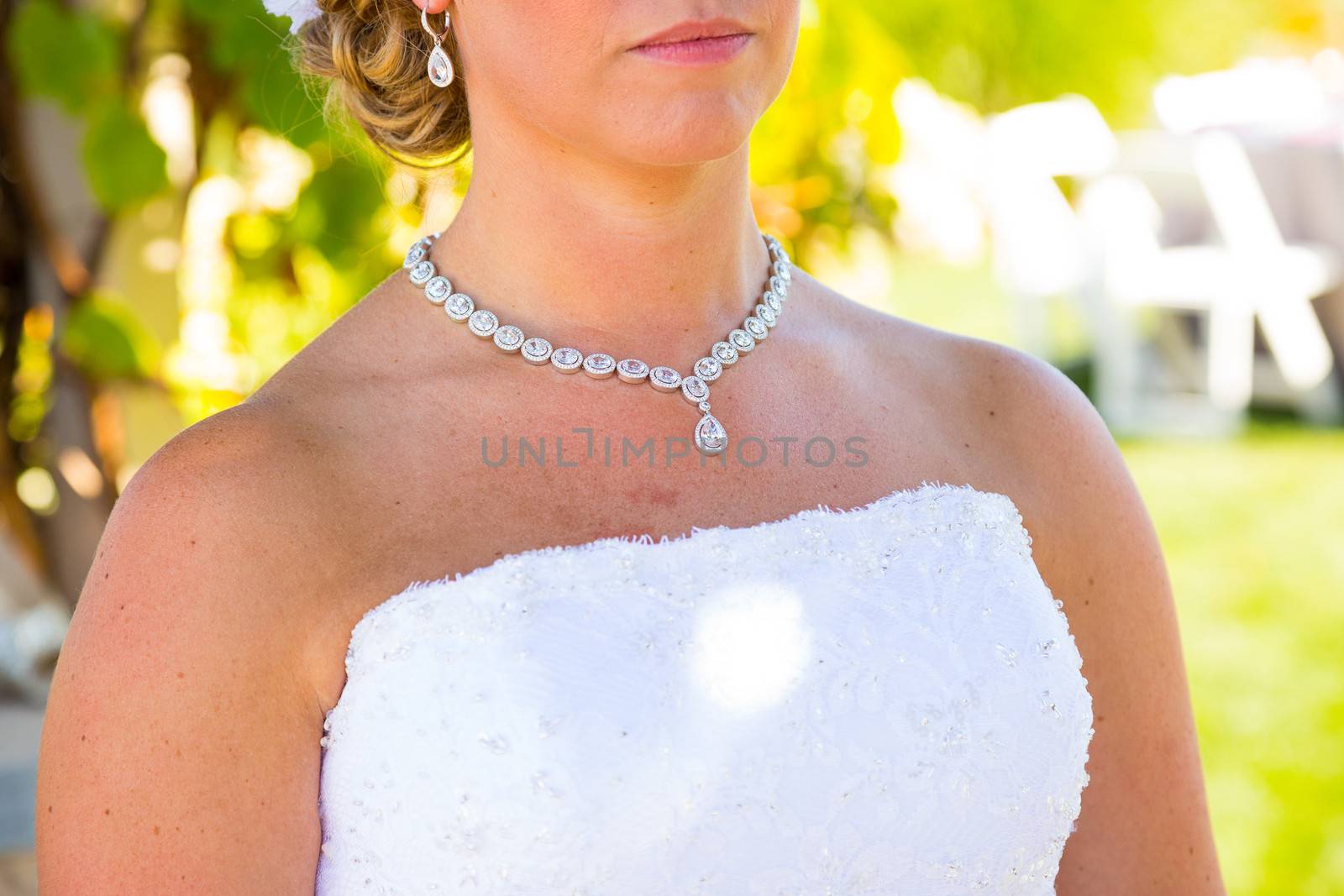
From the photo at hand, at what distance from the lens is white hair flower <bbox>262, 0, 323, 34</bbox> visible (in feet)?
6.24

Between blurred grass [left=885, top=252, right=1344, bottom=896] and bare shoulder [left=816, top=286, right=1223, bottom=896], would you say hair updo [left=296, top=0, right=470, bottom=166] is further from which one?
blurred grass [left=885, top=252, right=1344, bottom=896]

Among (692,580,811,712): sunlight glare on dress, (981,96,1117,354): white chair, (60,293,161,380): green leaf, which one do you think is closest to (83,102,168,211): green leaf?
(60,293,161,380): green leaf

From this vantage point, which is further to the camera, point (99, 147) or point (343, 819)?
point (99, 147)

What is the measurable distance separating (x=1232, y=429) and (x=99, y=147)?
5799mm

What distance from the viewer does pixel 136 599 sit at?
4.31 ft

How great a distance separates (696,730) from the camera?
4.36 ft

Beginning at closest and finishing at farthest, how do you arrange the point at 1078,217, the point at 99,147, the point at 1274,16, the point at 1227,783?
the point at 99,147, the point at 1227,783, the point at 1078,217, the point at 1274,16

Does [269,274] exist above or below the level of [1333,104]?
above

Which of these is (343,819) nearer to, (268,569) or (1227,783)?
(268,569)

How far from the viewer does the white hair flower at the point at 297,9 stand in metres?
1.90

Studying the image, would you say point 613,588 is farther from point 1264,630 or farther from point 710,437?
point 1264,630

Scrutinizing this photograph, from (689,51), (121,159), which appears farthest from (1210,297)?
(689,51)

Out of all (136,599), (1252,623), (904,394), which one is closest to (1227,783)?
(1252,623)

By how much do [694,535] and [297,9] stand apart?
3.16 feet
